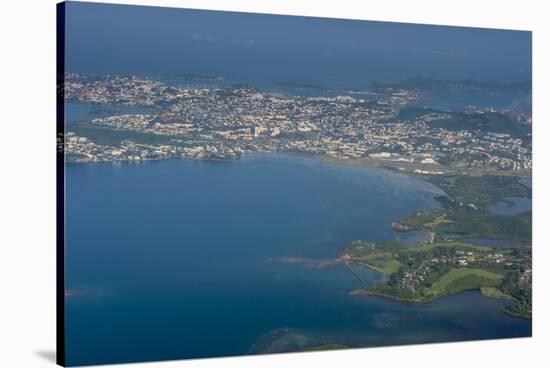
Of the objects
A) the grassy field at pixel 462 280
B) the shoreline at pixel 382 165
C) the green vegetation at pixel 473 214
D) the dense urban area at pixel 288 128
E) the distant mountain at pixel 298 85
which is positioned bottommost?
the grassy field at pixel 462 280

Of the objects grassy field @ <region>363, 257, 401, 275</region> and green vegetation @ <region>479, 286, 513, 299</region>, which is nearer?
grassy field @ <region>363, 257, 401, 275</region>

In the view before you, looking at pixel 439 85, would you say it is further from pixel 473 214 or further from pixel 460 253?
pixel 460 253

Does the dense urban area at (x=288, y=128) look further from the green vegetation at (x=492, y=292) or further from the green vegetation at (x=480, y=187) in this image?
the green vegetation at (x=492, y=292)

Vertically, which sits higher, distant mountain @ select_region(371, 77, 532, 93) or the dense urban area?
distant mountain @ select_region(371, 77, 532, 93)

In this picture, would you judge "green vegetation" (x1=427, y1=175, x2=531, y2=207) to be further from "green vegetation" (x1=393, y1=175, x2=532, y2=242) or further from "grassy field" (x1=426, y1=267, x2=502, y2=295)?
"grassy field" (x1=426, y1=267, x2=502, y2=295)

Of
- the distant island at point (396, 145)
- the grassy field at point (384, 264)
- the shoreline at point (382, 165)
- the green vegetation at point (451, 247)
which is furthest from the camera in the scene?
the green vegetation at point (451, 247)

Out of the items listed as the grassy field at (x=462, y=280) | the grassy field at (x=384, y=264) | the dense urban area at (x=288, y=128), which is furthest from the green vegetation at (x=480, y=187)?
the grassy field at (x=384, y=264)

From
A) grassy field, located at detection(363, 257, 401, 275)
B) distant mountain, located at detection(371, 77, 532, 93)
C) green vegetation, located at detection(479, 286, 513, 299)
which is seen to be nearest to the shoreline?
distant mountain, located at detection(371, 77, 532, 93)

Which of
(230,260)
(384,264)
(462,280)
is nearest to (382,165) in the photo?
(384,264)
